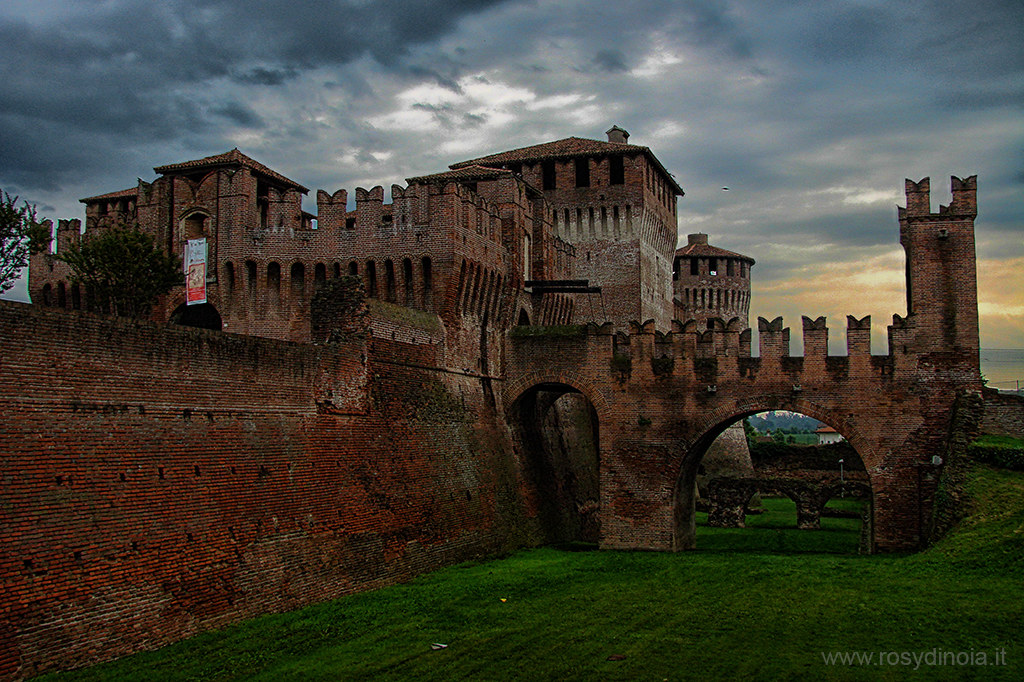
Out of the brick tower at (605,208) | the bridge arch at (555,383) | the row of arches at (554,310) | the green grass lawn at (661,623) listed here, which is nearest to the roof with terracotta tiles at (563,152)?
the brick tower at (605,208)

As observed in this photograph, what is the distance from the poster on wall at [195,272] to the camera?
29.9 meters

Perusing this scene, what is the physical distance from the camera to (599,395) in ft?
91.0

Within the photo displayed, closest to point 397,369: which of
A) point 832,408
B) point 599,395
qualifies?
point 599,395

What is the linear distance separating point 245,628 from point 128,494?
3094 mm

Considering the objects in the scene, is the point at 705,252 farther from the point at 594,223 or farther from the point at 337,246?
the point at 337,246

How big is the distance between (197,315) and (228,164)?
528 centimetres

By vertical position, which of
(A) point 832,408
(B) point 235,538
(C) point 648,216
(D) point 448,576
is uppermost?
(C) point 648,216

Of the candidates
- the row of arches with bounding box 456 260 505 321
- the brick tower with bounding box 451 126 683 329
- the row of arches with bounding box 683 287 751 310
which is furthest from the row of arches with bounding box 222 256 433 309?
the row of arches with bounding box 683 287 751 310

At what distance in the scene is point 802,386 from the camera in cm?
2611

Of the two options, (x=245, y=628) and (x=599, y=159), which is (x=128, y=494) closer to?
(x=245, y=628)

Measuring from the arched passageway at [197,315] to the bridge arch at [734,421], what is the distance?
1576cm

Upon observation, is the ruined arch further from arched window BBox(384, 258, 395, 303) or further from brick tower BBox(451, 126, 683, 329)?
brick tower BBox(451, 126, 683, 329)

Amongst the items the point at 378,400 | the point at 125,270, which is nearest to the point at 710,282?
the point at 125,270

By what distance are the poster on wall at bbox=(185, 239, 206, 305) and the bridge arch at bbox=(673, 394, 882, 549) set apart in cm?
1613
